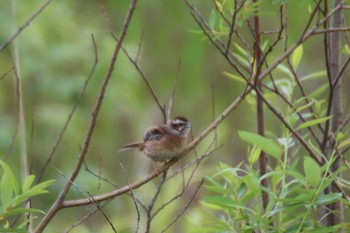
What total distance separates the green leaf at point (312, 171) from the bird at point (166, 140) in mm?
2995

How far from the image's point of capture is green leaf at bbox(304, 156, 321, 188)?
2404mm

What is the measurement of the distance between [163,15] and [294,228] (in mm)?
5441

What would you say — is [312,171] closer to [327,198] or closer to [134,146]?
[327,198]

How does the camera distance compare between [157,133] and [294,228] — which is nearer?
[294,228]

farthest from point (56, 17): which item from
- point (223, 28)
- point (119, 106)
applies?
point (223, 28)

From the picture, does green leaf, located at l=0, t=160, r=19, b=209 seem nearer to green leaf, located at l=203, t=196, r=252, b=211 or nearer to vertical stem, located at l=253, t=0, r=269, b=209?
green leaf, located at l=203, t=196, r=252, b=211

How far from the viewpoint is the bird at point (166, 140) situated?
550 centimetres

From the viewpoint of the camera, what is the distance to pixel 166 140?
5551mm

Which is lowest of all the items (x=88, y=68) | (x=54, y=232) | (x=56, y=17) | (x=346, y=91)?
(x=54, y=232)

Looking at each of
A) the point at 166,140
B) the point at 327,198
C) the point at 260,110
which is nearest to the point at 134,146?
the point at 166,140

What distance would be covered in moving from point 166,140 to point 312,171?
316 centimetres

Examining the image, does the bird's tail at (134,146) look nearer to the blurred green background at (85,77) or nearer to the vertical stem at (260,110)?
the blurred green background at (85,77)

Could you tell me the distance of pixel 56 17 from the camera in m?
7.48

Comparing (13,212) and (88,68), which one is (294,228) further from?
(88,68)
